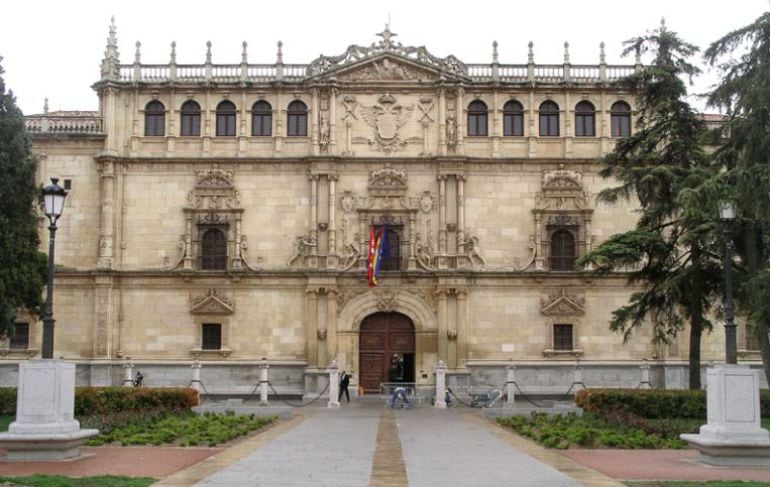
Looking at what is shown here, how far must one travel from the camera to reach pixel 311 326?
150ft

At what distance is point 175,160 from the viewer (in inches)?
1853

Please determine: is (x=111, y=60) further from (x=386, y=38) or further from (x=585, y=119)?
(x=585, y=119)

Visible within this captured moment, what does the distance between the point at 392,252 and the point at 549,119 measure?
9863mm

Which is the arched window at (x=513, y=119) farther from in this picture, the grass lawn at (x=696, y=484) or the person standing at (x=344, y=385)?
the grass lawn at (x=696, y=484)

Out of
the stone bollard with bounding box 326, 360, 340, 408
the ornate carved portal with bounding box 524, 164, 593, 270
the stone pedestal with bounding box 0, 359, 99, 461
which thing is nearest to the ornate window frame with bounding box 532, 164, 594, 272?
the ornate carved portal with bounding box 524, 164, 593, 270

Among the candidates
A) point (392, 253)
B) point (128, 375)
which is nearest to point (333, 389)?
point (392, 253)

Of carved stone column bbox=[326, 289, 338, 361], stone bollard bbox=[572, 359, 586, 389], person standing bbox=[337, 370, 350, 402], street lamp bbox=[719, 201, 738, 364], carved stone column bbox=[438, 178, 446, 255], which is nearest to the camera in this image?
street lamp bbox=[719, 201, 738, 364]

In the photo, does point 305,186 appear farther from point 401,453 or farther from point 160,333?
point 401,453

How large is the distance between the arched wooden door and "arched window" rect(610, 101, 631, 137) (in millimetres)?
13463

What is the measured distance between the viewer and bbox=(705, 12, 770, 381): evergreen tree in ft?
84.1

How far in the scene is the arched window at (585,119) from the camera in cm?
4769

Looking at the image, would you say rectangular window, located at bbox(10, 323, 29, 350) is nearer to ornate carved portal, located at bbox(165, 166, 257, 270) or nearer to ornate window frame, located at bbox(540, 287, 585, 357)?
ornate carved portal, located at bbox(165, 166, 257, 270)

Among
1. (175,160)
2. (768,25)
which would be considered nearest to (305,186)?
(175,160)

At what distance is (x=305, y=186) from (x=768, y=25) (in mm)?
24006
